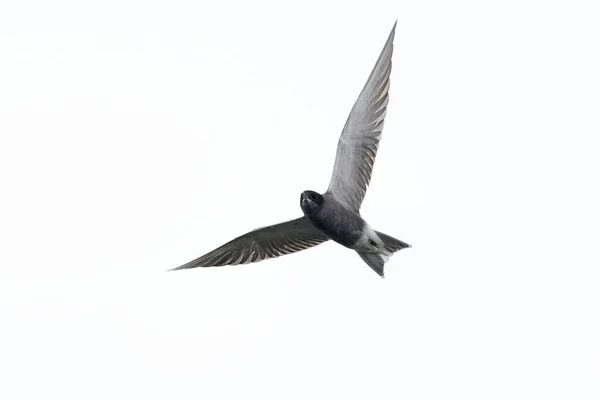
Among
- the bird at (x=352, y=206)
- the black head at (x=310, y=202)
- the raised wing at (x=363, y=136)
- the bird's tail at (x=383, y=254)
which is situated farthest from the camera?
the raised wing at (x=363, y=136)

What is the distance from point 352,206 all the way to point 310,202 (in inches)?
52.8

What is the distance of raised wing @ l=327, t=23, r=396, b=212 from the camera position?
23656 millimetres

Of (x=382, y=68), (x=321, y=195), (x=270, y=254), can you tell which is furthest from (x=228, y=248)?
(x=382, y=68)

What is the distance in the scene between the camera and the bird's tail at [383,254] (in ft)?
76.4

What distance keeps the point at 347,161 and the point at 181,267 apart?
3.27 metres

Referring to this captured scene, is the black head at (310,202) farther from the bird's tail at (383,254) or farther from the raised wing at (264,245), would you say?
the bird's tail at (383,254)

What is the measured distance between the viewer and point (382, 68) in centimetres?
2372

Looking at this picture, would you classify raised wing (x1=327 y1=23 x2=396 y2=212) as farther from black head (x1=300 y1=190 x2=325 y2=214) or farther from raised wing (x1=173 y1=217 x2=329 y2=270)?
black head (x1=300 y1=190 x2=325 y2=214)

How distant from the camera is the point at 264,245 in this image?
79.3 feet

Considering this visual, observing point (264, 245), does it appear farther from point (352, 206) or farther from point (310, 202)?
point (310, 202)

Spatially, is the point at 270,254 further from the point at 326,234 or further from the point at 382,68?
the point at 382,68

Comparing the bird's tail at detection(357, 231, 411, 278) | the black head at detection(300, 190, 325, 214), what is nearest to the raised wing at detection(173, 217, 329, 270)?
the bird's tail at detection(357, 231, 411, 278)

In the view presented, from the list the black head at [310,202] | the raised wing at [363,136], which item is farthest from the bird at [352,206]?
the black head at [310,202]

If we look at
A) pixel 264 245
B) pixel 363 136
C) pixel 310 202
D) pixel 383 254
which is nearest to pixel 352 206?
pixel 383 254
